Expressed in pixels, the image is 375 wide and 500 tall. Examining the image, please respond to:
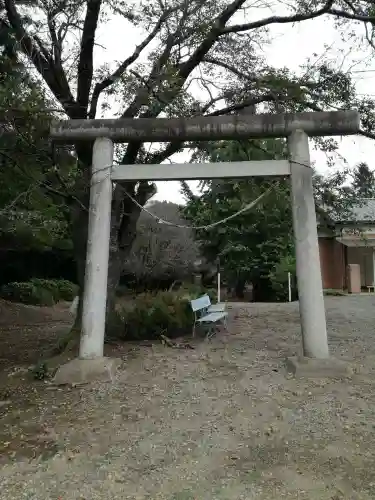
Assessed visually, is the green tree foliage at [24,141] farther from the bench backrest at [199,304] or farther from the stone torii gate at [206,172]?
the bench backrest at [199,304]

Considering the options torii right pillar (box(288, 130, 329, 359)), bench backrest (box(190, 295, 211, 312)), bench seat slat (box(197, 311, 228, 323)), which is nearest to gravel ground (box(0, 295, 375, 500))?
torii right pillar (box(288, 130, 329, 359))

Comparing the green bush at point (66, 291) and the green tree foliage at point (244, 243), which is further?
the green bush at point (66, 291)

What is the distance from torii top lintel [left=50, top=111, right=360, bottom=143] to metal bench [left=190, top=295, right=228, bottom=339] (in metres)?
3.18

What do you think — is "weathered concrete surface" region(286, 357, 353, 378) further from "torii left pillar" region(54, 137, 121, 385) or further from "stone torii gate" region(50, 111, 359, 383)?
"torii left pillar" region(54, 137, 121, 385)

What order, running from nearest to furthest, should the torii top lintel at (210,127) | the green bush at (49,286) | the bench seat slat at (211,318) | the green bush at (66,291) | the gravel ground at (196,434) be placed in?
the gravel ground at (196,434)
the torii top lintel at (210,127)
the bench seat slat at (211,318)
the green bush at (49,286)
the green bush at (66,291)

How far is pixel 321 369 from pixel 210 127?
342 cm

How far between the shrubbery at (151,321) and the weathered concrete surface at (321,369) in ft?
9.70

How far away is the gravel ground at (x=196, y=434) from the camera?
11.5 ft

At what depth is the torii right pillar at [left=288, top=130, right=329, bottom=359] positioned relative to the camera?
5.95 m

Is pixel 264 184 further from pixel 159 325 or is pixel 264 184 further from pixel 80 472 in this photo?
pixel 80 472

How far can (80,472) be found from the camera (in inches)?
146

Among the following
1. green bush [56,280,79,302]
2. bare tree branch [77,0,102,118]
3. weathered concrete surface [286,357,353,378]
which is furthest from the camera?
green bush [56,280,79,302]

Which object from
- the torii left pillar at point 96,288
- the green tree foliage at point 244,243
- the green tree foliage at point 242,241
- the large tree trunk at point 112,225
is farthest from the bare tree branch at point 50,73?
the green tree foliage at point 242,241

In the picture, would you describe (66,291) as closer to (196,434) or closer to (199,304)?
(199,304)
